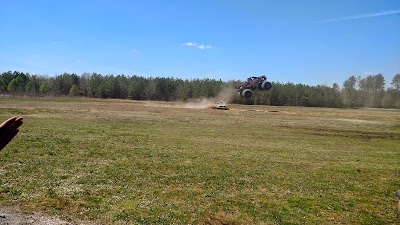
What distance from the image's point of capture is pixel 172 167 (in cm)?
1789

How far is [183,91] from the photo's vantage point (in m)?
135

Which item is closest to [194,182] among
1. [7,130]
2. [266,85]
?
[7,130]

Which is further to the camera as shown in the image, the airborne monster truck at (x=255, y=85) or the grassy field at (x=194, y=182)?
the airborne monster truck at (x=255, y=85)

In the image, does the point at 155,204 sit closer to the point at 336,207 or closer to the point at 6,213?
the point at 6,213

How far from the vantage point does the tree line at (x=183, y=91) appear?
13200 centimetres

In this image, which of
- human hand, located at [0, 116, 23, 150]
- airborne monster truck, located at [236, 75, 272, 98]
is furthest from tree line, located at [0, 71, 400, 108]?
human hand, located at [0, 116, 23, 150]

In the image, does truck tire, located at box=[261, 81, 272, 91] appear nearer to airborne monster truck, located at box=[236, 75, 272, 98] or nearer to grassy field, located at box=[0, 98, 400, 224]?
airborne monster truck, located at box=[236, 75, 272, 98]

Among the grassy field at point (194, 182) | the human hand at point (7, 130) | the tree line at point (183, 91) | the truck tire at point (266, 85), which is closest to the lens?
the human hand at point (7, 130)

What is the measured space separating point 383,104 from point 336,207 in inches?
6333

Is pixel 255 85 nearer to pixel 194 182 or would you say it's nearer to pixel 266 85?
pixel 266 85

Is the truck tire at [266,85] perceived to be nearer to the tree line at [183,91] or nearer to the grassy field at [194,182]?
the grassy field at [194,182]

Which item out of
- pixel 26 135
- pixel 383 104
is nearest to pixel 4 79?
pixel 26 135

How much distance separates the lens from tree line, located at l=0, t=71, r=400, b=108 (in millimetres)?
132000

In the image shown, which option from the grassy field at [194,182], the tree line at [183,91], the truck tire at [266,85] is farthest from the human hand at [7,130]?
the tree line at [183,91]
